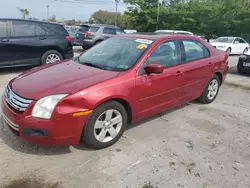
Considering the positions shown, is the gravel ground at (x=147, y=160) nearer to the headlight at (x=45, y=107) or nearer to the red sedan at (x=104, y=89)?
the red sedan at (x=104, y=89)

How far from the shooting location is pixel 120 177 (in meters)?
2.62

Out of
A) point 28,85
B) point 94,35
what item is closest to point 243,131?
point 28,85

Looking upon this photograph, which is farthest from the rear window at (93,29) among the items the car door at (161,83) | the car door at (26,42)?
the car door at (161,83)

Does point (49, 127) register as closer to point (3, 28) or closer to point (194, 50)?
point (194, 50)

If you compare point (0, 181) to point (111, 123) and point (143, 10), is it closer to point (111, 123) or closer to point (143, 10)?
point (111, 123)

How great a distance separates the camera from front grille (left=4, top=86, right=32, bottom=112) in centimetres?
271

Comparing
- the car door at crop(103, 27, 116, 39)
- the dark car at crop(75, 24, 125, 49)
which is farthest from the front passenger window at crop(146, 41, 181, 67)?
the car door at crop(103, 27, 116, 39)

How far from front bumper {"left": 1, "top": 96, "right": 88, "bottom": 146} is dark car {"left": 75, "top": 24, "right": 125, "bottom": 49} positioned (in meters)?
10.4

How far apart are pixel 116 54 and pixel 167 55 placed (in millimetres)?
842

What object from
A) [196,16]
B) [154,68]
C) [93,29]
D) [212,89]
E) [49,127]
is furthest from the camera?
[196,16]

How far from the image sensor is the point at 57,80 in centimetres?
305

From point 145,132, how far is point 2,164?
78.4 inches

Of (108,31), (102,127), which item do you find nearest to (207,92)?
(102,127)

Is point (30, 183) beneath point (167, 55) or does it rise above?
beneath
